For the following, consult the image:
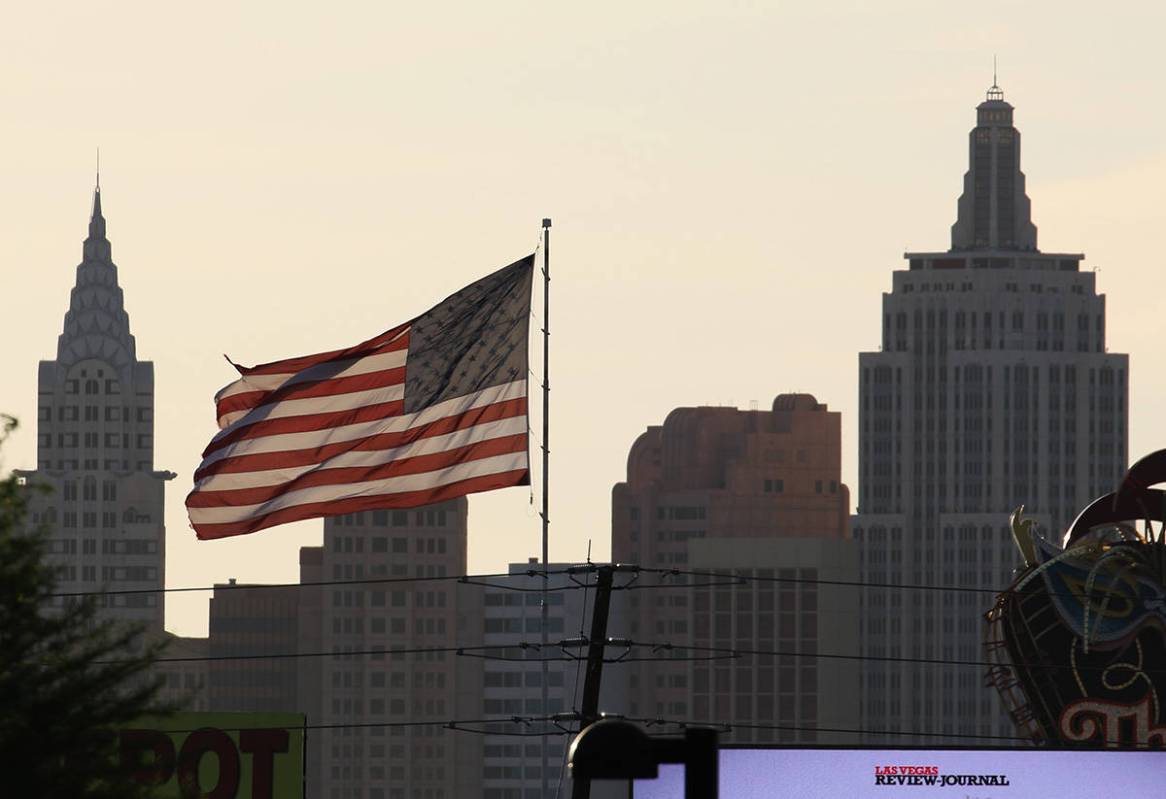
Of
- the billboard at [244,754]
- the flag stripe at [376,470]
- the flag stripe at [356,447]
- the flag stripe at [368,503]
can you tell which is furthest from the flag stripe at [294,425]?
the billboard at [244,754]

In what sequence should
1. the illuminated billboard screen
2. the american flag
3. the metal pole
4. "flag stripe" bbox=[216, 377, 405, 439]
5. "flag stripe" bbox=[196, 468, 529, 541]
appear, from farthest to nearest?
the illuminated billboard screen → the metal pole → "flag stripe" bbox=[216, 377, 405, 439] → the american flag → "flag stripe" bbox=[196, 468, 529, 541]

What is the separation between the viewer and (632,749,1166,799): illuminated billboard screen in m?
58.8

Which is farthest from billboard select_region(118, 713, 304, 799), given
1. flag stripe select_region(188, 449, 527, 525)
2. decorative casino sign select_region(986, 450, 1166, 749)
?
decorative casino sign select_region(986, 450, 1166, 749)

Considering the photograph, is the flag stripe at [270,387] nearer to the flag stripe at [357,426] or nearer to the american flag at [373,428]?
the american flag at [373,428]

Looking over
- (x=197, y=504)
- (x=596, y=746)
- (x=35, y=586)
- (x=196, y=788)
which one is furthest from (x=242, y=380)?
(x=596, y=746)

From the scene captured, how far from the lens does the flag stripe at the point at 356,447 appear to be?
47.1 m

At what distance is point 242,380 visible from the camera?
156 feet

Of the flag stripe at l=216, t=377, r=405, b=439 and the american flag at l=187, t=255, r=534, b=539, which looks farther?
the flag stripe at l=216, t=377, r=405, b=439

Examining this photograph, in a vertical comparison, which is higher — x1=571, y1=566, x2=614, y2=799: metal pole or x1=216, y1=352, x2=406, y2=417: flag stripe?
x1=216, y1=352, x2=406, y2=417: flag stripe

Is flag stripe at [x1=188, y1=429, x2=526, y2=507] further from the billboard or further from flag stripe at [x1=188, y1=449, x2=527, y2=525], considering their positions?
the billboard

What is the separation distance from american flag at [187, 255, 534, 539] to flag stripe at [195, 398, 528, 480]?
1cm

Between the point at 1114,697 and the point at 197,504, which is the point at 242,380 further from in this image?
the point at 1114,697

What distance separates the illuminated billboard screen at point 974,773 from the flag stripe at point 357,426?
11.4 metres

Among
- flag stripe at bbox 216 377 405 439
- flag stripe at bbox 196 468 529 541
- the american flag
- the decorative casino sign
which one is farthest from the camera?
the decorative casino sign
